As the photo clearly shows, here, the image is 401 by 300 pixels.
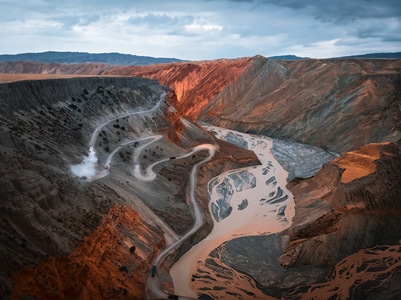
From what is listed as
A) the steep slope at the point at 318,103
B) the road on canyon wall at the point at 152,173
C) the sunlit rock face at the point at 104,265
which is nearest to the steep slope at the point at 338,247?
the road on canyon wall at the point at 152,173

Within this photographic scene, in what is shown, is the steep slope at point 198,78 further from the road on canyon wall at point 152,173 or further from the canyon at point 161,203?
the road on canyon wall at point 152,173

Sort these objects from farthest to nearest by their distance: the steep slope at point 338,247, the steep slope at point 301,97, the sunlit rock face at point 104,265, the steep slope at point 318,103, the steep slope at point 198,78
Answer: the steep slope at point 198,78 < the steep slope at point 301,97 < the steep slope at point 318,103 < the steep slope at point 338,247 < the sunlit rock face at point 104,265

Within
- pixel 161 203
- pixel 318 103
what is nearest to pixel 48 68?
pixel 318 103

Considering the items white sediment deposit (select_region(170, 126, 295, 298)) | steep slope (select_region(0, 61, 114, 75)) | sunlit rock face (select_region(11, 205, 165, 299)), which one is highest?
steep slope (select_region(0, 61, 114, 75))

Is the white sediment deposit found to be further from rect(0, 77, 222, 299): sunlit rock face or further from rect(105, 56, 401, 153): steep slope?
rect(105, 56, 401, 153): steep slope

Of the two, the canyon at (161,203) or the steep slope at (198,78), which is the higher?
the steep slope at (198,78)

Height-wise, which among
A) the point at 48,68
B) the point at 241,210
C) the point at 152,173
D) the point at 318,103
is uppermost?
the point at 48,68

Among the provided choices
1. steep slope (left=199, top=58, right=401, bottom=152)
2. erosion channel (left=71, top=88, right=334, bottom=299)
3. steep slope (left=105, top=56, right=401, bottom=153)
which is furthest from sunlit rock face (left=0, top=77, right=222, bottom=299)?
steep slope (left=199, top=58, right=401, bottom=152)

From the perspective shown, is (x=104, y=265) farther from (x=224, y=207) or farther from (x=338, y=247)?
(x=224, y=207)

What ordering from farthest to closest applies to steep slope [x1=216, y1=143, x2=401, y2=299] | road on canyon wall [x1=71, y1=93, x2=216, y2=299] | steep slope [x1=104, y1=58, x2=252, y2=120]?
steep slope [x1=104, y1=58, x2=252, y2=120], road on canyon wall [x1=71, y1=93, x2=216, y2=299], steep slope [x1=216, y1=143, x2=401, y2=299]
